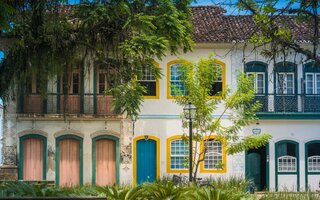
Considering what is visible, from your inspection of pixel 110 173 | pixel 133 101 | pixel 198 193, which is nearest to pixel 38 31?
pixel 133 101

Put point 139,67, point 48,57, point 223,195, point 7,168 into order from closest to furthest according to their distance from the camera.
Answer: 1. point 223,195
2. point 48,57
3. point 139,67
4. point 7,168

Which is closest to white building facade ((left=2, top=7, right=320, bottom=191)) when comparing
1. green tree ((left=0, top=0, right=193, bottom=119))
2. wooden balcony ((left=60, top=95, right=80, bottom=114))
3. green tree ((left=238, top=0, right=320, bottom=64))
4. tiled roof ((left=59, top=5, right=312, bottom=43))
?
wooden balcony ((left=60, top=95, right=80, bottom=114))

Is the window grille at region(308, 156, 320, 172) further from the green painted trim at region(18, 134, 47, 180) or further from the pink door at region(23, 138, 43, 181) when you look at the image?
the pink door at region(23, 138, 43, 181)

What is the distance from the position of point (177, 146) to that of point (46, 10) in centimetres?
1172

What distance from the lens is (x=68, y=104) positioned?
27016mm

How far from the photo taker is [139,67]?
20609 millimetres

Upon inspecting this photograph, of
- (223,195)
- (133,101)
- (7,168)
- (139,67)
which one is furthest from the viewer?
(7,168)

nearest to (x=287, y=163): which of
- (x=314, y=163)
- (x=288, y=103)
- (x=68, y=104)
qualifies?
(x=314, y=163)

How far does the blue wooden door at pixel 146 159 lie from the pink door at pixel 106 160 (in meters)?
1.10

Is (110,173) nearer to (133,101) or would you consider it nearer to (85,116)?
(85,116)

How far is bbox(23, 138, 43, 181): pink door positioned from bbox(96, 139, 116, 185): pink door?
8.03ft

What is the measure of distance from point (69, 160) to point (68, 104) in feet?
8.00

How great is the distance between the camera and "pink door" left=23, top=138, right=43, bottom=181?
27.1 metres

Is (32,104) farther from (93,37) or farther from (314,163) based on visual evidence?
(314,163)
